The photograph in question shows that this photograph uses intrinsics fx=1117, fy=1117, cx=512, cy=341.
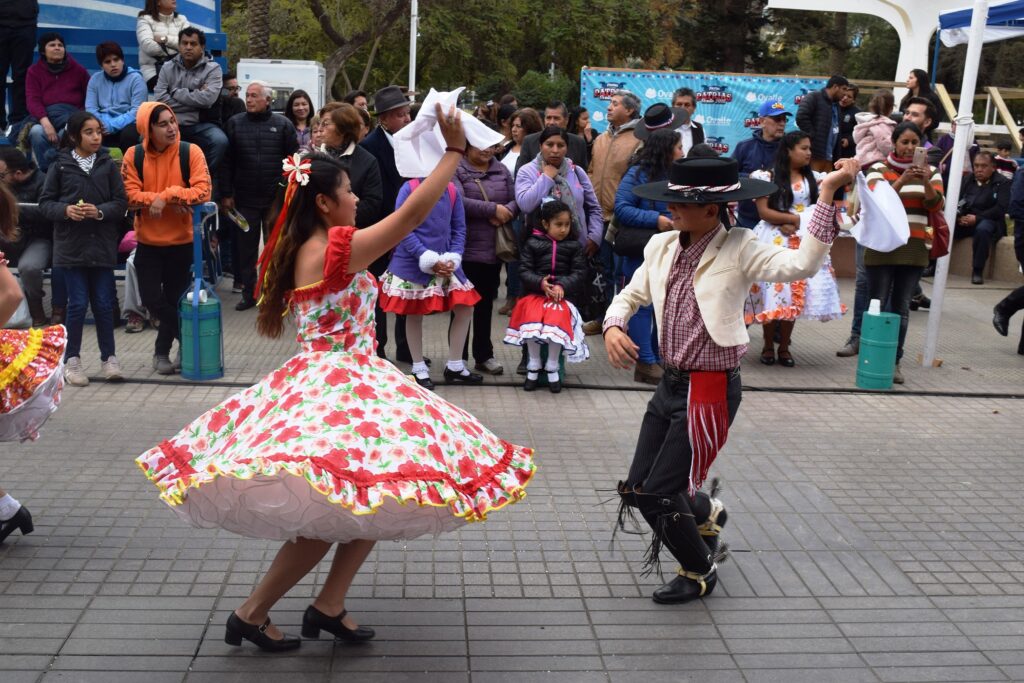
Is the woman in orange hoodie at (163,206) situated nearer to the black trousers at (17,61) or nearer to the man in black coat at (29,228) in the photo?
the man in black coat at (29,228)

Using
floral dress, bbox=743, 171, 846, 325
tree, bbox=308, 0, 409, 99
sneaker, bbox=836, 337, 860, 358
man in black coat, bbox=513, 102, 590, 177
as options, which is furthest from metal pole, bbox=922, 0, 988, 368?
tree, bbox=308, 0, 409, 99

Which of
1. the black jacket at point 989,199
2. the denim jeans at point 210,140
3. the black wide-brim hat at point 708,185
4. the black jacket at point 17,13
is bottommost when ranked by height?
the black jacket at point 989,199

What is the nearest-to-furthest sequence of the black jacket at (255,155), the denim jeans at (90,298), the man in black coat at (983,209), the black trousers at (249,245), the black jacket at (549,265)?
the denim jeans at (90,298), the black jacket at (549,265), the black jacket at (255,155), the black trousers at (249,245), the man in black coat at (983,209)

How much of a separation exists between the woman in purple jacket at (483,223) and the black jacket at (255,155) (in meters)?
2.59

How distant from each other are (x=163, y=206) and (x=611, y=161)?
3948 millimetres

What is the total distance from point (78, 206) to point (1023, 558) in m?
6.41

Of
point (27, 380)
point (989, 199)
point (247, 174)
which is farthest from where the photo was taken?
point (989, 199)

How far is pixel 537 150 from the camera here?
381 inches

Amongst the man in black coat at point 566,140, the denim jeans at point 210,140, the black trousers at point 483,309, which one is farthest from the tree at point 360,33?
the black trousers at point 483,309

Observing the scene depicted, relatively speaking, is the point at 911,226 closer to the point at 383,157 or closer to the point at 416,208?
the point at 383,157

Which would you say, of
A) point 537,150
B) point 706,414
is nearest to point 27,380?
point 706,414

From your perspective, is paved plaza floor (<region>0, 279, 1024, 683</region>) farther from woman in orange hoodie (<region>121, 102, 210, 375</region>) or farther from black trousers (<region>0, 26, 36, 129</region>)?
black trousers (<region>0, 26, 36, 129</region>)

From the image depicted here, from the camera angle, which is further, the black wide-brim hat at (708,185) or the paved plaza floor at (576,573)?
the black wide-brim hat at (708,185)

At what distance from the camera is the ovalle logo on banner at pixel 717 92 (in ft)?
51.4
